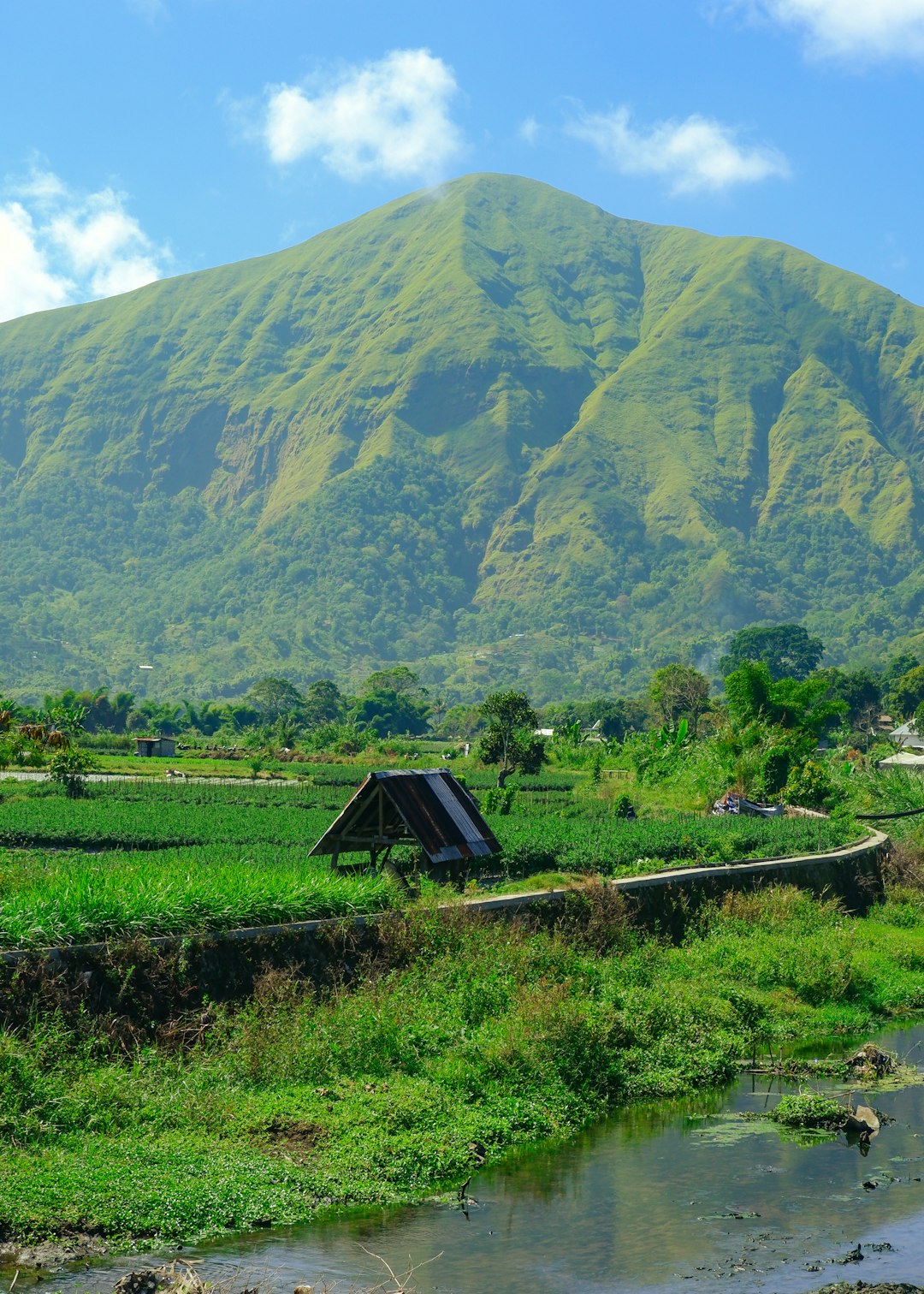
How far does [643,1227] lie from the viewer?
43.4 ft

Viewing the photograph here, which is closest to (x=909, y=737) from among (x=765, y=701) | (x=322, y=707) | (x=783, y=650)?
(x=322, y=707)

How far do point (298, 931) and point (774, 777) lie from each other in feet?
106

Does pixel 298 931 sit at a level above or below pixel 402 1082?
above

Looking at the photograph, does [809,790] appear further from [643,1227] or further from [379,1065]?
[643,1227]

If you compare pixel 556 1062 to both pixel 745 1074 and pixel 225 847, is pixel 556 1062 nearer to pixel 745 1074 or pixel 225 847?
pixel 745 1074

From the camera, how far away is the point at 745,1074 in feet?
62.5

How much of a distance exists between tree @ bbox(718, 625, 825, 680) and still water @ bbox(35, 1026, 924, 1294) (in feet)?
561

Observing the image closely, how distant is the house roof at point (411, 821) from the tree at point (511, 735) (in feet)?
149

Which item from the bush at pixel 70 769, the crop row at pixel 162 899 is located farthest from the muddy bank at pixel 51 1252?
the bush at pixel 70 769

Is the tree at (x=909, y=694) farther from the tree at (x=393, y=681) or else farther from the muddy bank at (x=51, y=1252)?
the muddy bank at (x=51, y=1252)

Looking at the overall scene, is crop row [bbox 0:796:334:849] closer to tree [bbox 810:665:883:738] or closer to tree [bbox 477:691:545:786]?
tree [bbox 477:691:545:786]

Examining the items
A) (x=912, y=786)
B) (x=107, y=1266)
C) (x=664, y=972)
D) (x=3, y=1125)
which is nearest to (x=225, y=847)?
(x=664, y=972)

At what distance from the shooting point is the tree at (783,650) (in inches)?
7274

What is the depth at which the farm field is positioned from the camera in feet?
57.1
